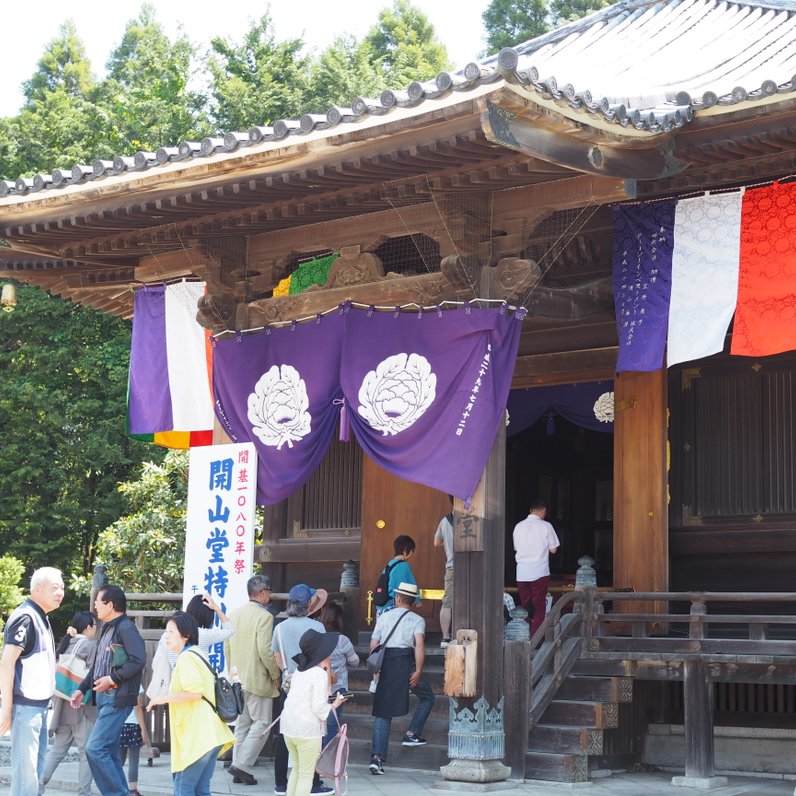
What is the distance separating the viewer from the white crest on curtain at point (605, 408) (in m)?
13.5

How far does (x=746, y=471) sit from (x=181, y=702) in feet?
21.6

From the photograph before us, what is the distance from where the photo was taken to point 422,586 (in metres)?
13.4

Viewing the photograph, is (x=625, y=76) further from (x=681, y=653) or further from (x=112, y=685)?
(x=112, y=685)

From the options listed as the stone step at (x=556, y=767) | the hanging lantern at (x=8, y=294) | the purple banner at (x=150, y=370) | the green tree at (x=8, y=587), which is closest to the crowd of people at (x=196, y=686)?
the stone step at (x=556, y=767)

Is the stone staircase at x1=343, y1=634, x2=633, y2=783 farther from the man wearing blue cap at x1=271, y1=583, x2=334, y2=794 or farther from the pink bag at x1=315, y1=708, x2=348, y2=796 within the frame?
the pink bag at x1=315, y1=708, x2=348, y2=796

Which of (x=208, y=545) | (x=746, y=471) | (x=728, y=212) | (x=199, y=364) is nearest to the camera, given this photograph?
(x=728, y=212)

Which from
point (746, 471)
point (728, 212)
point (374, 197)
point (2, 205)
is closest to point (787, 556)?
point (746, 471)

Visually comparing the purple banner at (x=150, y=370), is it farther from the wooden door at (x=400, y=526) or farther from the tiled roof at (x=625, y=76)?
the wooden door at (x=400, y=526)

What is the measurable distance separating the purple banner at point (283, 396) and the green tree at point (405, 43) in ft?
94.4

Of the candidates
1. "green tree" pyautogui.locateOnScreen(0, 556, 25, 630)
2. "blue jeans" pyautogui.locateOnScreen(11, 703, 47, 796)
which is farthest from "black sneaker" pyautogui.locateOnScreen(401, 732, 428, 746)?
"green tree" pyautogui.locateOnScreen(0, 556, 25, 630)

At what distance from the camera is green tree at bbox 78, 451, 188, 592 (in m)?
24.2

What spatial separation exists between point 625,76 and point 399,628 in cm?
604

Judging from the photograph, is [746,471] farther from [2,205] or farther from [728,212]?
[2,205]

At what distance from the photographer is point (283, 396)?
11500 mm
